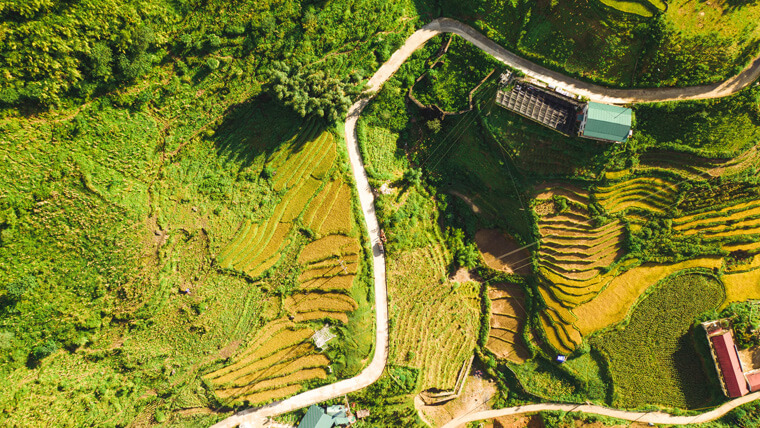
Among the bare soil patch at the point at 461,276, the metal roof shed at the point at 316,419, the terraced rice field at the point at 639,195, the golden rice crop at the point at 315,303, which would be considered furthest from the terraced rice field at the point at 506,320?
the metal roof shed at the point at 316,419

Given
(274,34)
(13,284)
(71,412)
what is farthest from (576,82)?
(71,412)

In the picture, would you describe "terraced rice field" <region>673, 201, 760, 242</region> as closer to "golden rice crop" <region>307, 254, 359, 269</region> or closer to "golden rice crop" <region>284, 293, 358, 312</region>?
"golden rice crop" <region>307, 254, 359, 269</region>

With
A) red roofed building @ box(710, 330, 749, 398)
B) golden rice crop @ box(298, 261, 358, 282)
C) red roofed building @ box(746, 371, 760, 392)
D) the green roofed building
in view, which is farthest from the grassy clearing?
golden rice crop @ box(298, 261, 358, 282)

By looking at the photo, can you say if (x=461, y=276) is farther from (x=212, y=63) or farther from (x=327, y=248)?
(x=212, y=63)

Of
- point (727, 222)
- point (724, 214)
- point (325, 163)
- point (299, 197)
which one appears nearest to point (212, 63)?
point (325, 163)

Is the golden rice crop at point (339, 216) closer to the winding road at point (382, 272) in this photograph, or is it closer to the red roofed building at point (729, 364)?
the winding road at point (382, 272)

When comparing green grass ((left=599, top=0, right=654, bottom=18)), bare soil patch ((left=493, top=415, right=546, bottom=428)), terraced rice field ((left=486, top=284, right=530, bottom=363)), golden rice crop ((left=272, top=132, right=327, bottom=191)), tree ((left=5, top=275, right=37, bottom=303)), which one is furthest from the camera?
terraced rice field ((left=486, top=284, right=530, bottom=363))
